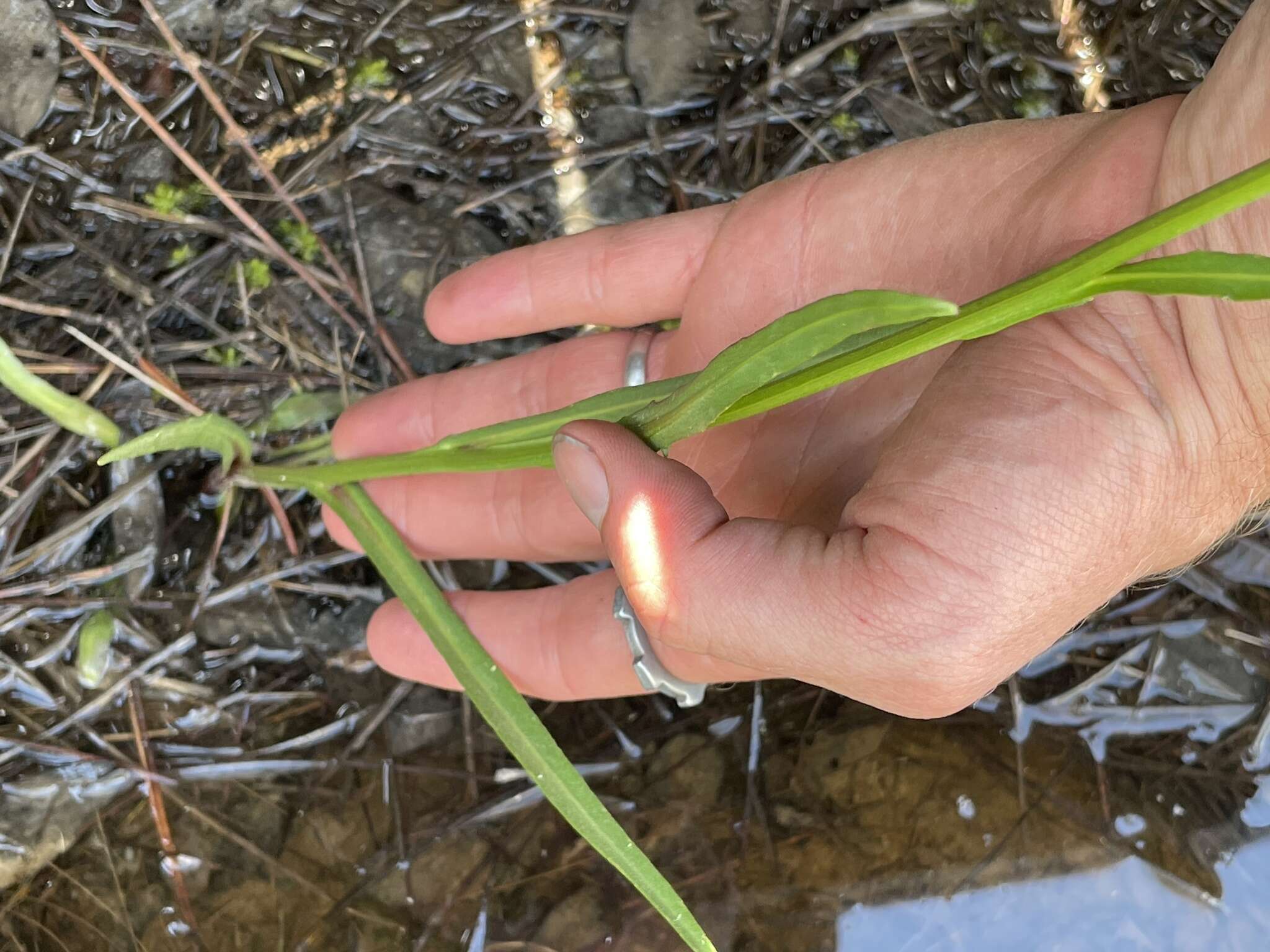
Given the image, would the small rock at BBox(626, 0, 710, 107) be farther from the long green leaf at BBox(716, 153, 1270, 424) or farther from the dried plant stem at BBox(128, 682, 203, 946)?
the dried plant stem at BBox(128, 682, 203, 946)

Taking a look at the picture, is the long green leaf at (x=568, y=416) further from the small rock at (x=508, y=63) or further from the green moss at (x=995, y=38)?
the green moss at (x=995, y=38)

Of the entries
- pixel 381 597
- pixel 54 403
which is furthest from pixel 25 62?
pixel 381 597

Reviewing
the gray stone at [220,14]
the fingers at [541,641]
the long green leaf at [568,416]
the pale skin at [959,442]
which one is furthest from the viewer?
the gray stone at [220,14]

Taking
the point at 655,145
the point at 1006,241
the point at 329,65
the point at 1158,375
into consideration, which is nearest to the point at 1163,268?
the point at 1158,375

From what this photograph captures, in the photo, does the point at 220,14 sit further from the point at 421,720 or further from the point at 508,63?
the point at 421,720

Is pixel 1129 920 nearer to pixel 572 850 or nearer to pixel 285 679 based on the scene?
pixel 572 850

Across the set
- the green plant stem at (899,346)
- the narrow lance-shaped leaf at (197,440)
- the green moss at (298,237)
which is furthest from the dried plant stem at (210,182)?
the green plant stem at (899,346)
